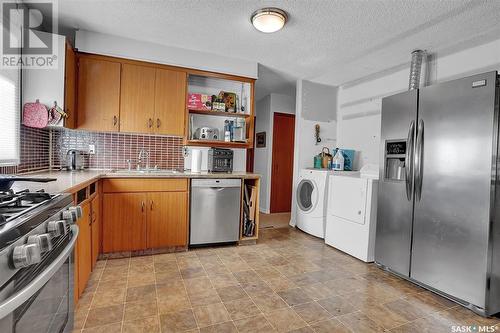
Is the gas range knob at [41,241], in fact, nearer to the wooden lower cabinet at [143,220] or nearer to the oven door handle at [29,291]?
the oven door handle at [29,291]

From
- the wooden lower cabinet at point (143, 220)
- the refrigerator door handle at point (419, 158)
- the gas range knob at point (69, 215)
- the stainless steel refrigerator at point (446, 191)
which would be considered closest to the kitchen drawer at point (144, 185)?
the wooden lower cabinet at point (143, 220)

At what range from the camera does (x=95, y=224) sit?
2.34m

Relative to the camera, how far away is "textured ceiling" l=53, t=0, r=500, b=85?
213cm

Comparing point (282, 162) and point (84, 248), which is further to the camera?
point (282, 162)

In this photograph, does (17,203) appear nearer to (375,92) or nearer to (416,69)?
(416,69)

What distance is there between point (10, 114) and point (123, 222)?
4.25 feet

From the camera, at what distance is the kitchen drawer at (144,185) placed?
2.59 m

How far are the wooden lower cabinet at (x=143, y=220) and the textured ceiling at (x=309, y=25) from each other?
169 centimetres

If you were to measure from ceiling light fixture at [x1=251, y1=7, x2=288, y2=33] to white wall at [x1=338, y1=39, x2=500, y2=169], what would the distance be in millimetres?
1940

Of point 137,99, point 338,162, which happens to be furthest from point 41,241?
point 338,162

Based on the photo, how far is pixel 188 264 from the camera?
260 centimetres

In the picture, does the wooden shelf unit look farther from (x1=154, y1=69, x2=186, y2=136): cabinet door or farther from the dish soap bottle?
the dish soap bottle

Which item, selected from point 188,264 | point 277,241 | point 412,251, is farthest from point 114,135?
point 412,251

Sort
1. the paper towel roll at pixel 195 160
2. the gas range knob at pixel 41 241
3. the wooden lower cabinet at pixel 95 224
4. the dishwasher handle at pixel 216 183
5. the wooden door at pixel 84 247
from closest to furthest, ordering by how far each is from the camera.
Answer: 1. the gas range knob at pixel 41 241
2. the wooden door at pixel 84 247
3. the wooden lower cabinet at pixel 95 224
4. the dishwasher handle at pixel 216 183
5. the paper towel roll at pixel 195 160
